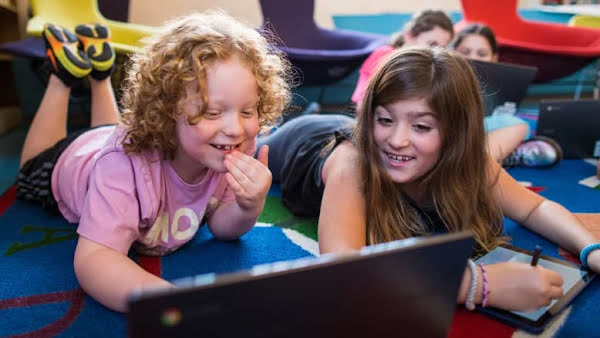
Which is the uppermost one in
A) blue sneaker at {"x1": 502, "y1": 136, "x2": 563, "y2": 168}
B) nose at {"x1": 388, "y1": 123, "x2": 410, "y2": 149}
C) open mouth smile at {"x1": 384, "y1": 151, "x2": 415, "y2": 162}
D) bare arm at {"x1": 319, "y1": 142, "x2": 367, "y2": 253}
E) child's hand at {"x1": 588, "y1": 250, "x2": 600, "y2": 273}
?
nose at {"x1": 388, "y1": 123, "x2": 410, "y2": 149}

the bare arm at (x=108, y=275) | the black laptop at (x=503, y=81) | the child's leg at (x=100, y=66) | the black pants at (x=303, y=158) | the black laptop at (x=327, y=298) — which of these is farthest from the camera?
the black laptop at (x=503, y=81)

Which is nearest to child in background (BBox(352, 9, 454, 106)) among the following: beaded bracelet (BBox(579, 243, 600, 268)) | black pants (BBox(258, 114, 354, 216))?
black pants (BBox(258, 114, 354, 216))

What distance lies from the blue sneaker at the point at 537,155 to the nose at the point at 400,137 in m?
0.97

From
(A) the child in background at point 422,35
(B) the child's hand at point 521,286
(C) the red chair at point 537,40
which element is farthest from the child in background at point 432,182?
(C) the red chair at point 537,40

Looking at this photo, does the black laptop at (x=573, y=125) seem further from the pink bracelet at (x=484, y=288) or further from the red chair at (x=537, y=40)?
the pink bracelet at (x=484, y=288)

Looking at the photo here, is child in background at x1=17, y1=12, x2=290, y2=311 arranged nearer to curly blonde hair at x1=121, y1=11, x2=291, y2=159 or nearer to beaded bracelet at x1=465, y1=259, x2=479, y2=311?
curly blonde hair at x1=121, y1=11, x2=291, y2=159

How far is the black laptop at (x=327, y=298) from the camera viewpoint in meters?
0.39

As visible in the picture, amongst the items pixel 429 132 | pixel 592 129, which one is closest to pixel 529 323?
pixel 429 132

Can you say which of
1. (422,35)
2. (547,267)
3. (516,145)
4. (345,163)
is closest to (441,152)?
(345,163)

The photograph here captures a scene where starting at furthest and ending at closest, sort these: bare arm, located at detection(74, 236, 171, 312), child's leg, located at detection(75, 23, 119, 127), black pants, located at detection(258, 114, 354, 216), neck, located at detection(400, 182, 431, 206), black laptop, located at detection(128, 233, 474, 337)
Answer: child's leg, located at detection(75, 23, 119, 127), black pants, located at detection(258, 114, 354, 216), neck, located at detection(400, 182, 431, 206), bare arm, located at detection(74, 236, 171, 312), black laptop, located at detection(128, 233, 474, 337)

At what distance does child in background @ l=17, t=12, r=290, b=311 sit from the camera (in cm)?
81

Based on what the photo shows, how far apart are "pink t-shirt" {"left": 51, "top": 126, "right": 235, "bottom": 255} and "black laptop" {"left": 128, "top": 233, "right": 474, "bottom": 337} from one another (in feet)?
1.61

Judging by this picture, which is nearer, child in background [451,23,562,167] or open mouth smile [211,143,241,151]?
open mouth smile [211,143,241,151]

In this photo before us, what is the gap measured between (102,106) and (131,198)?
689 millimetres
